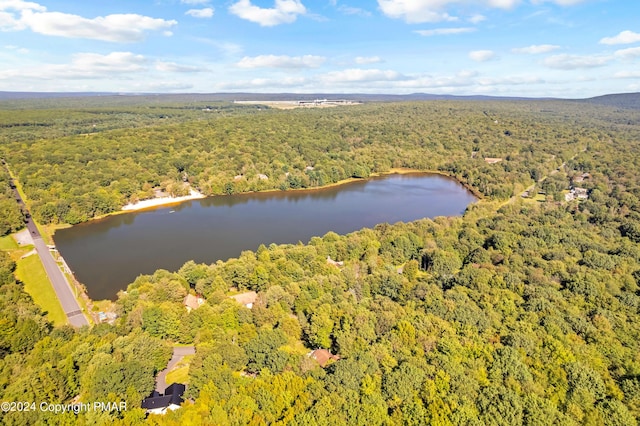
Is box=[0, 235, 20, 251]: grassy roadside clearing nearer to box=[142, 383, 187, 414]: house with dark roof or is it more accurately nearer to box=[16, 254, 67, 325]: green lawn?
box=[16, 254, 67, 325]: green lawn

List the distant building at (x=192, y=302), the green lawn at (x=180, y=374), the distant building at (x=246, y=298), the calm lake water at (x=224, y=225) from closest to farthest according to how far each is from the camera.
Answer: the green lawn at (x=180, y=374)
the distant building at (x=192, y=302)
the distant building at (x=246, y=298)
the calm lake water at (x=224, y=225)

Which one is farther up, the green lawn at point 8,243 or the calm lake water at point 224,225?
the green lawn at point 8,243

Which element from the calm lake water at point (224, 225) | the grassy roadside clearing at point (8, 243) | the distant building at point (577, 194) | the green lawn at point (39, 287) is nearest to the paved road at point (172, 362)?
the green lawn at point (39, 287)

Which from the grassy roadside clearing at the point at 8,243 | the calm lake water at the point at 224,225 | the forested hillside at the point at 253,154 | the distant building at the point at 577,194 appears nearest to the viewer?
the calm lake water at the point at 224,225

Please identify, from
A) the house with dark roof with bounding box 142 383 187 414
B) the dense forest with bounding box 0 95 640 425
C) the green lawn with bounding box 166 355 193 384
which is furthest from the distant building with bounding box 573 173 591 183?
the house with dark roof with bounding box 142 383 187 414

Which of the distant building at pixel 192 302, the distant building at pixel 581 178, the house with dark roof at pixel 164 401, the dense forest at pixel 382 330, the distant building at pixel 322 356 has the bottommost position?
the distant building at pixel 322 356

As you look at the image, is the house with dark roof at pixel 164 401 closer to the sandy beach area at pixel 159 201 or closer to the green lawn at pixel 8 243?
the green lawn at pixel 8 243

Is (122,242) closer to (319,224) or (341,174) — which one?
(319,224)
